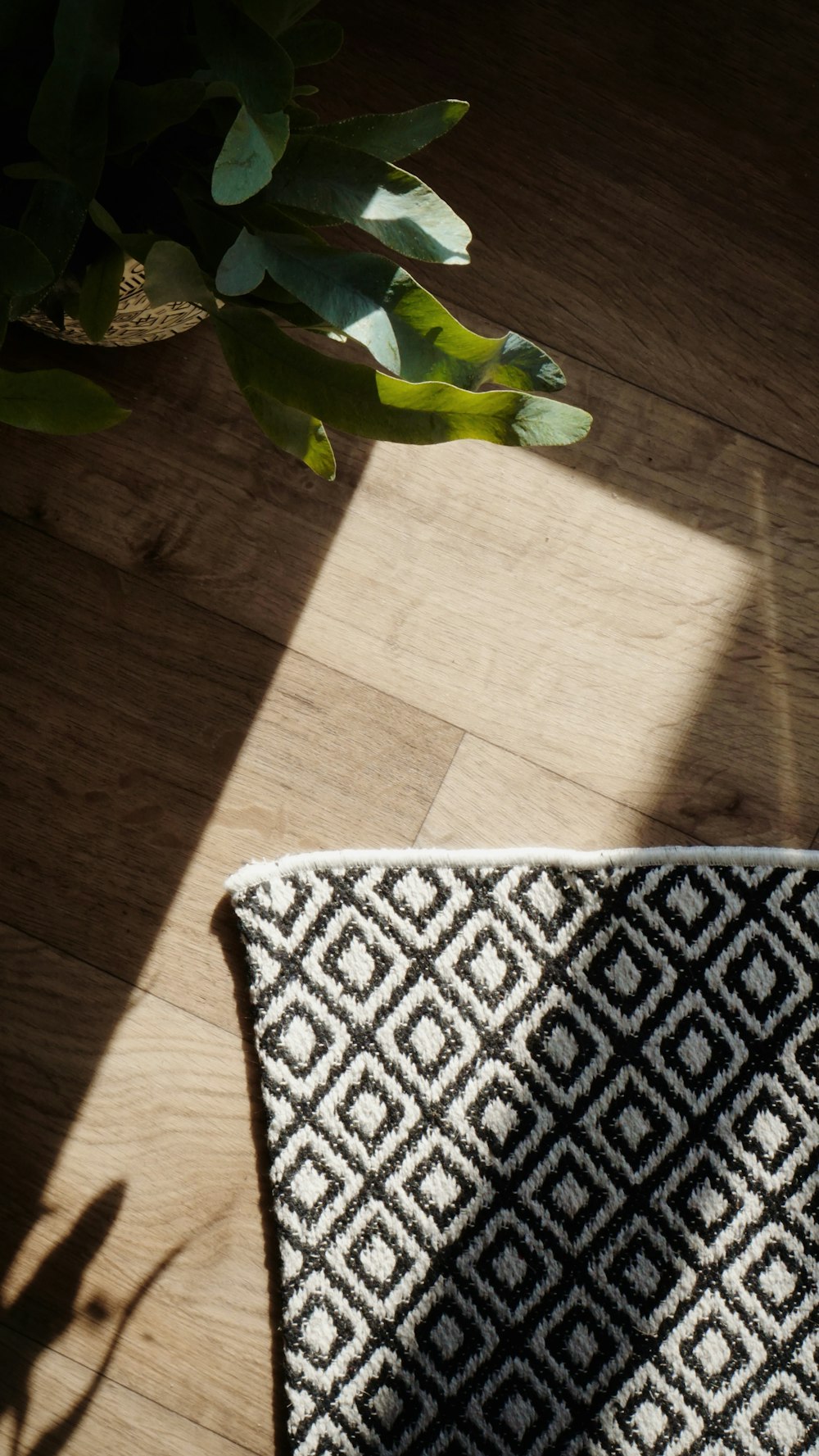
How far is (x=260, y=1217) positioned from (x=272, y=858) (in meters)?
0.28

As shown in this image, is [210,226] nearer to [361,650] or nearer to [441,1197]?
[361,650]

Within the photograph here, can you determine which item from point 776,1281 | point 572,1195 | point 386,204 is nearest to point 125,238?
point 386,204

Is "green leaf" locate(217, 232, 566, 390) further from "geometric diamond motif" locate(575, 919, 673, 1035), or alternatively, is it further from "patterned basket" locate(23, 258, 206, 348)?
"geometric diamond motif" locate(575, 919, 673, 1035)

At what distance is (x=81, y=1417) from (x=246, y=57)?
3.04 feet

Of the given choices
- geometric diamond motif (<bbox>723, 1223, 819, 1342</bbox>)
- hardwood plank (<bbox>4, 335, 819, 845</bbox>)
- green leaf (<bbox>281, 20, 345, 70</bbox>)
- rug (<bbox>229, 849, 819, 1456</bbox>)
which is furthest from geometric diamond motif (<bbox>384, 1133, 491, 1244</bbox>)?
green leaf (<bbox>281, 20, 345, 70</bbox>)

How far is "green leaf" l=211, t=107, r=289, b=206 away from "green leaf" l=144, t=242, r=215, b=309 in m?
0.05

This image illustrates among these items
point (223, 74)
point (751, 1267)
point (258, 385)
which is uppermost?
point (223, 74)

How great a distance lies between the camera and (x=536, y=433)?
575 mm

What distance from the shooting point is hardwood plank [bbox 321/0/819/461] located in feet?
3.10

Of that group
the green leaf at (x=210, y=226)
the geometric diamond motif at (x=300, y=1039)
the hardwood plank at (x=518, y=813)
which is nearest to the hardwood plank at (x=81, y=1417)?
the geometric diamond motif at (x=300, y=1039)

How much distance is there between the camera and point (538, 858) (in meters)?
0.88

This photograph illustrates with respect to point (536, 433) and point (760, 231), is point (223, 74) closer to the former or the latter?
point (536, 433)

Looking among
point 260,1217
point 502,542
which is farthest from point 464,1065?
point 502,542

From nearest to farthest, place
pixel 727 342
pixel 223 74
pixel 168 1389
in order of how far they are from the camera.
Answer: pixel 223 74, pixel 168 1389, pixel 727 342
